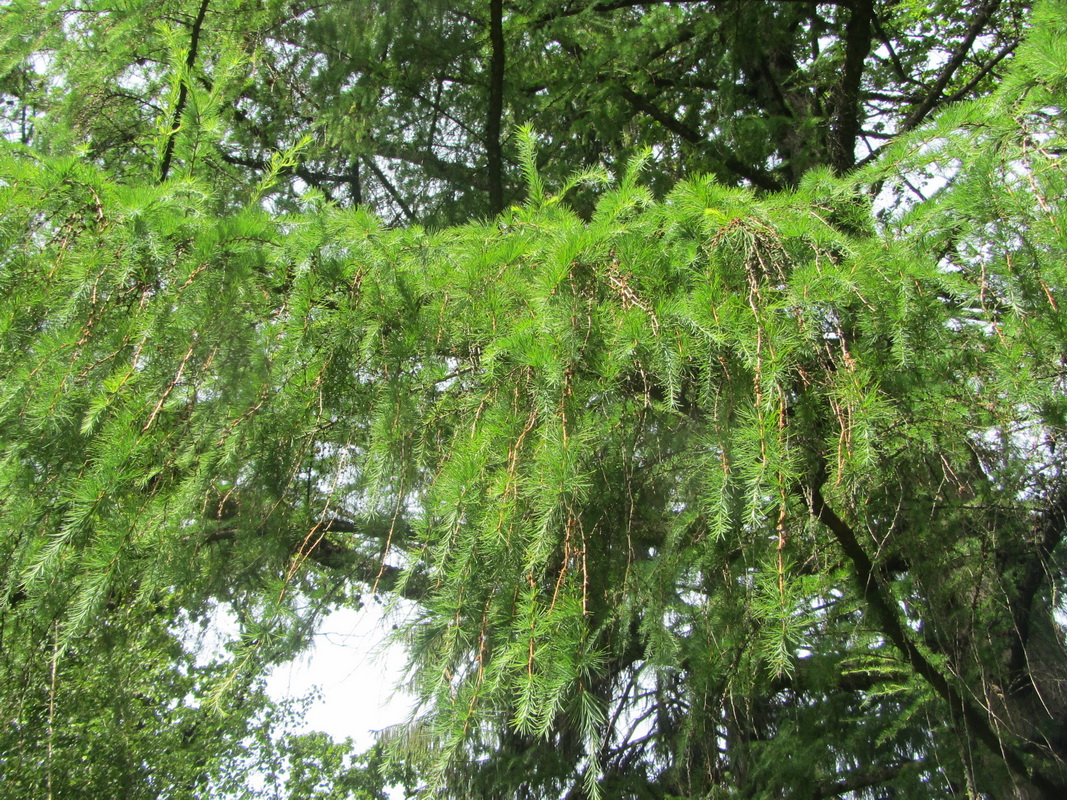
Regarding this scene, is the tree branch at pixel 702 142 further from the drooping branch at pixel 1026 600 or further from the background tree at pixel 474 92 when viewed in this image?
the drooping branch at pixel 1026 600

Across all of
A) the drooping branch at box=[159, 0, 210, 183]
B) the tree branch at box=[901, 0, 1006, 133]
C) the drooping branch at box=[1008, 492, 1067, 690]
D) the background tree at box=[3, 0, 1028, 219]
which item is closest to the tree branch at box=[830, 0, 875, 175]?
the background tree at box=[3, 0, 1028, 219]

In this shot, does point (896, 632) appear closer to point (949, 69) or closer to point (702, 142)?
point (702, 142)

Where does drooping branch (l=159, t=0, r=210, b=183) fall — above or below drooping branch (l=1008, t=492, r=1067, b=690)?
above

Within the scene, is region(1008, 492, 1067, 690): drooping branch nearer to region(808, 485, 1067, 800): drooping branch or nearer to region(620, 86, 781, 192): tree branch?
region(808, 485, 1067, 800): drooping branch

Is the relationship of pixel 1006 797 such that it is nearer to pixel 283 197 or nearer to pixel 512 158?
pixel 512 158

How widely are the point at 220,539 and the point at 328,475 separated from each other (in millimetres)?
548

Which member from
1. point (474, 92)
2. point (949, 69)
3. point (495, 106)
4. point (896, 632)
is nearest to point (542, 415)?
point (896, 632)

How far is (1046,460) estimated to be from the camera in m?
2.03

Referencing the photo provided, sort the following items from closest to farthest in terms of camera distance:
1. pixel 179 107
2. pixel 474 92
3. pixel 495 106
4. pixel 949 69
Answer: pixel 179 107 < pixel 495 106 < pixel 949 69 < pixel 474 92

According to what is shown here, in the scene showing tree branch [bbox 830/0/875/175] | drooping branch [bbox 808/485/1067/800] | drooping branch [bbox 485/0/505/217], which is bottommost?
drooping branch [bbox 808/485/1067/800]

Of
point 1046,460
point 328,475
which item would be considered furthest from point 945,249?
point 328,475

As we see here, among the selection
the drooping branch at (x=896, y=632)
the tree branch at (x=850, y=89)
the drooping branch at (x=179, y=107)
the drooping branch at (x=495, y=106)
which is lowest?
the drooping branch at (x=896, y=632)

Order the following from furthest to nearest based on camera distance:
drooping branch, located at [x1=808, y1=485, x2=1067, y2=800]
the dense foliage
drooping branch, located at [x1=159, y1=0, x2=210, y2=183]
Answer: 1. drooping branch, located at [x1=808, y1=485, x2=1067, y2=800]
2. drooping branch, located at [x1=159, y1=0, x2=210, y2=183]
3. the dense foliage

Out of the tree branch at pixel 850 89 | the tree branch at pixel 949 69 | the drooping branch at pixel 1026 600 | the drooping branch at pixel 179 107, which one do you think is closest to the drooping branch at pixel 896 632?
the drooping branch at pixel 1026 600
